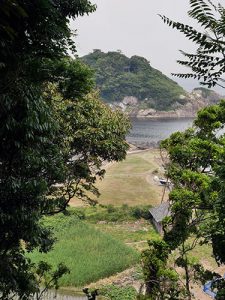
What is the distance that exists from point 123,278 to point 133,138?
308ft

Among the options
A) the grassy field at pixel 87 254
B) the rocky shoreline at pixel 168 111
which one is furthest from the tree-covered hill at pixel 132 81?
the grassy field at pixel 87 254

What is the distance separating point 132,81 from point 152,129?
5052cm

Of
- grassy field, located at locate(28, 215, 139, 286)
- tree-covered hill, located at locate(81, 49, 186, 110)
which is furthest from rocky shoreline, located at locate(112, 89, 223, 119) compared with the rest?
grassy field, located at locate(28, 215, 139, 286)

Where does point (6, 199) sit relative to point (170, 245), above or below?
above

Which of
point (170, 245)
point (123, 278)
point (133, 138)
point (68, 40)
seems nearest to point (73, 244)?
point (123, 278)

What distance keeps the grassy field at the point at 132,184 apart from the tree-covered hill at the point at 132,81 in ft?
336

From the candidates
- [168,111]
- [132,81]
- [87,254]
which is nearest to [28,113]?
[87,254]

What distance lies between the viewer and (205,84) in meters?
4.25

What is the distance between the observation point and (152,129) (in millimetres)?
136625

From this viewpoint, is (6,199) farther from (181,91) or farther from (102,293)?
(181,91)

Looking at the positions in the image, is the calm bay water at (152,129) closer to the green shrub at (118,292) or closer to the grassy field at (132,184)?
the grassy field at (132,184)

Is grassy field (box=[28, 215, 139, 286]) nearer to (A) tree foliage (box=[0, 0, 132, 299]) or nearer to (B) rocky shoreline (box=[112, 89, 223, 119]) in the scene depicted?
(A) tree foliage (box=[0, 0, 132, 299])

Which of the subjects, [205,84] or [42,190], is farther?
[42,190]

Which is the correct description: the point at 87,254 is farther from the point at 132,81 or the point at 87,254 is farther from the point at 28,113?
the point at 132,81
